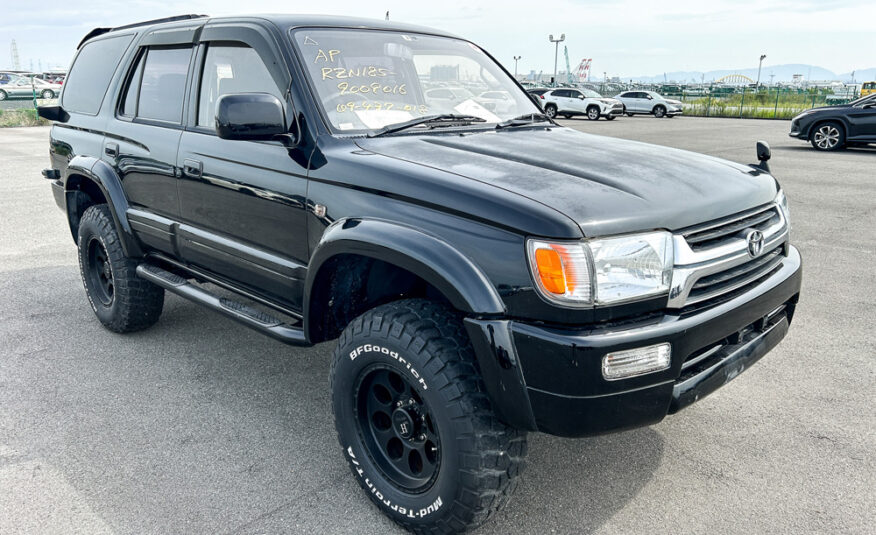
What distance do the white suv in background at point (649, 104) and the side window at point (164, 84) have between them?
99.6 ft

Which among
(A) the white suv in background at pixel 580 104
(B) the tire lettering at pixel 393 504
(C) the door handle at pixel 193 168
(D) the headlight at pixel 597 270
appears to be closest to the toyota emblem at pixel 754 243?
(D) the headlight at pixel 597 270

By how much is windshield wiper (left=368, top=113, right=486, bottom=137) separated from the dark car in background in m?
14.4

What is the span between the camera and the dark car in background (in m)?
14.5

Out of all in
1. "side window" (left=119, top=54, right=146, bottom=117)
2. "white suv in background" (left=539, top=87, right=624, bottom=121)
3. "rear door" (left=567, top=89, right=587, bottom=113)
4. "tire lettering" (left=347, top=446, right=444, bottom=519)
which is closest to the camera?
"tire lettering" (left=347, top=446, right=444, bottom=519)

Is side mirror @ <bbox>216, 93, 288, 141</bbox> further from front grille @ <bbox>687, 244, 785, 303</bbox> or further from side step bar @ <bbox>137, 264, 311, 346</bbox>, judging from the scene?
front grille @ <bbox>687, 244, 785, 303</bbox>

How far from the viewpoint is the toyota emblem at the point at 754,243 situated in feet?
8.29

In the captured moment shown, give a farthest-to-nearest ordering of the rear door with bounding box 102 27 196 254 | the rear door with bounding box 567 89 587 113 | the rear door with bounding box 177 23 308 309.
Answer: the rear door with bounding box 567 89 587 113
the rear door with bounding box 102 27 196 254
the rear door with bounding box 177 23 308 309

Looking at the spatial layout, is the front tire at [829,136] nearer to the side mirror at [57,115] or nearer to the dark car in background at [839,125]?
the dark car in background at [839,125]

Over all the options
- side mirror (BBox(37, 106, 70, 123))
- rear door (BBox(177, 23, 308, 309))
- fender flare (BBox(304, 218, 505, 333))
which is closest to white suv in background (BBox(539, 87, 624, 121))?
side mirror (BBox(37, 106, 70, 123))

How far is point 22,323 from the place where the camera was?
4.72 m

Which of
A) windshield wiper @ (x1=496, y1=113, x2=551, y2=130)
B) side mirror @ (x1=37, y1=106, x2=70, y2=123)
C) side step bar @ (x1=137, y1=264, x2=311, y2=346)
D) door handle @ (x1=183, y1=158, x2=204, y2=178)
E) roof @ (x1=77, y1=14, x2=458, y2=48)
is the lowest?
side step bar @ (x1=137, y1=264, x2=311, y2=346)

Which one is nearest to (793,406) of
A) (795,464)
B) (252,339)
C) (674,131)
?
(795,464)

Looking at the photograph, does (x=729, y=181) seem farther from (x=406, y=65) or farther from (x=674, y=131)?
(x=674, y=131)

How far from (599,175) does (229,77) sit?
6.37 ft
